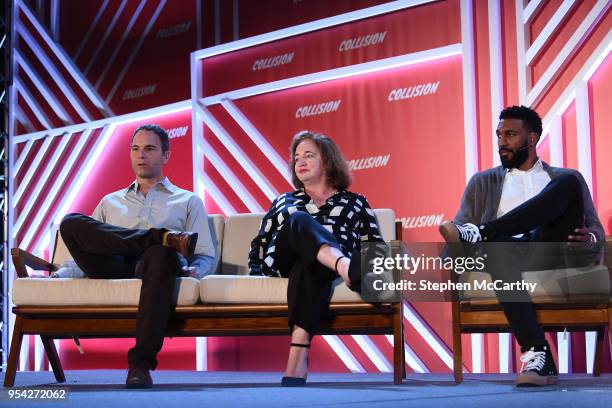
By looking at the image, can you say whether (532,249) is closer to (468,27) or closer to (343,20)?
(468,27)

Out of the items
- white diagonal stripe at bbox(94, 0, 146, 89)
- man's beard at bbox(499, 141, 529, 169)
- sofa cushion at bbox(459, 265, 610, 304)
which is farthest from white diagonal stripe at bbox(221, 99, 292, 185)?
sofa cushion at bbox(459, 265, 610, 304)

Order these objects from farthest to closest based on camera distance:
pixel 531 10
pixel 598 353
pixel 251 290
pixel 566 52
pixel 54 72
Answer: pixel 54 72 < pixel 531 10 < pixel 566 52 < pixel 598 353 < pixel 251 290

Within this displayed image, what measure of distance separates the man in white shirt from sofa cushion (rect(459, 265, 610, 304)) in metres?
0.06

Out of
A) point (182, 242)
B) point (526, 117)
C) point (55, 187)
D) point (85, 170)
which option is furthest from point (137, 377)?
point (55, 187)

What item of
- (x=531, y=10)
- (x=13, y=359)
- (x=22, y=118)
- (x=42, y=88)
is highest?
(x=42, y=88)

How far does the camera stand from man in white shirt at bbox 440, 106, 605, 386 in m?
Answer: 3.05

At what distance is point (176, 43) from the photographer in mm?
5902

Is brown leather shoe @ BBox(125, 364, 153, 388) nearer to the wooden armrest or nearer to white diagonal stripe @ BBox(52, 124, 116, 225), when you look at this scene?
the wooden armrest

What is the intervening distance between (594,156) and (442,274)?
1356 mm

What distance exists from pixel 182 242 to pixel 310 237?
50cm

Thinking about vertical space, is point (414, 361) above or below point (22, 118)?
below

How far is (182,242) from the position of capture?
3236 millimetres

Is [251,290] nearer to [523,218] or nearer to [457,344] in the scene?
[457,344]

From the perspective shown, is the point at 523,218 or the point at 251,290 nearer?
the point at 523,218
